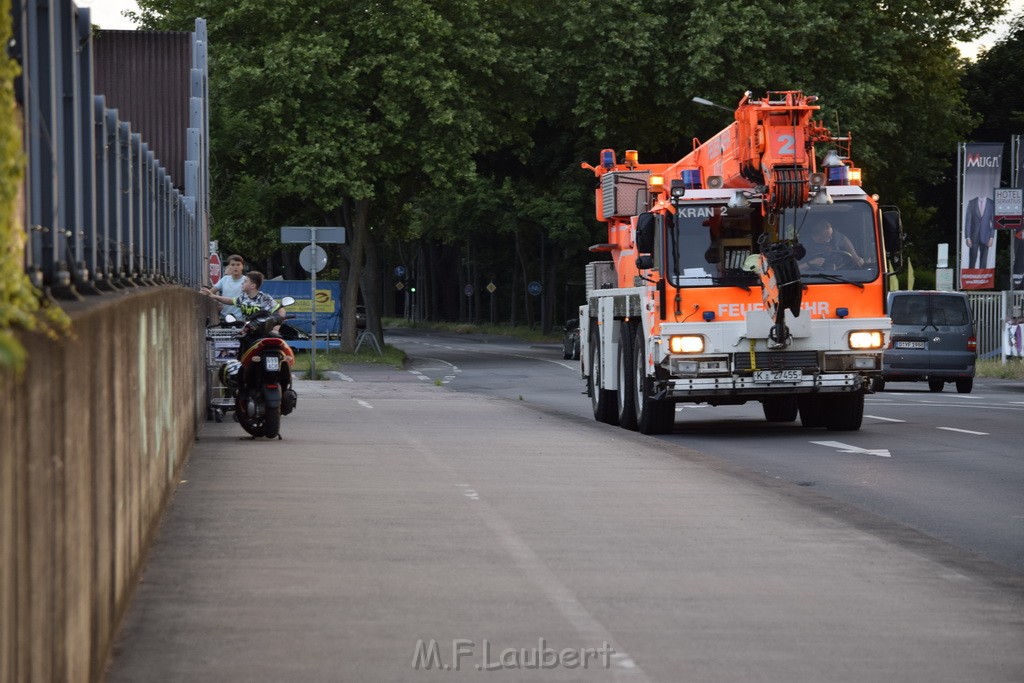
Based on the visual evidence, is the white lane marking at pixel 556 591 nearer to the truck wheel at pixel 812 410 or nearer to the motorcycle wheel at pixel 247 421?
the motorcycle wheel at pixel 247 421

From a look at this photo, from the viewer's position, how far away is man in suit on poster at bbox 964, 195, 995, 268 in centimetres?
3894

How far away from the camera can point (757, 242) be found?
18984 millimetres

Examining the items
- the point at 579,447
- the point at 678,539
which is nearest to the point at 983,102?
the point at 579,447

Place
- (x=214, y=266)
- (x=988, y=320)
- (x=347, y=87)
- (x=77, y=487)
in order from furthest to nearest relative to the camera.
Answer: (x=347, y=87)
(x=988, y=320)
(x=214, y=266)
(x=77, y=487)

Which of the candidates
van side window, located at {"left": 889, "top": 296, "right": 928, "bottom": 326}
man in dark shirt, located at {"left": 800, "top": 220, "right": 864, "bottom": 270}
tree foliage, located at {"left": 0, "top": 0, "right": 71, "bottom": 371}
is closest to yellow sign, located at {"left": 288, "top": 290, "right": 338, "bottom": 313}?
van side window, located at {"left": 889, "top": 296, "right": 928, "bottom": 326}

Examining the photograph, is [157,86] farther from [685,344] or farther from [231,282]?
[685,344]

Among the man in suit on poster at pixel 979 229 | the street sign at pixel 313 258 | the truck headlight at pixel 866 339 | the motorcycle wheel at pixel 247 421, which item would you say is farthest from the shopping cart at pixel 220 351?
the man in suit on poster at pixel 979 229

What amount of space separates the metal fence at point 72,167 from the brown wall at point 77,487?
217mm

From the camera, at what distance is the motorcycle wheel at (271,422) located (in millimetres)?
16406

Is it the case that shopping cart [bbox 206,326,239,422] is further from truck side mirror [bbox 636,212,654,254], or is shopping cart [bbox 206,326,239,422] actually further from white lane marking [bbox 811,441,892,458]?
white lane marking [bbox 811,441,892,458]

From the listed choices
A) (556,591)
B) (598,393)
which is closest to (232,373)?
(598,393)

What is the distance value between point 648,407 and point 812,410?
8.06ft

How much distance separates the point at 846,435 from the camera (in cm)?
1941

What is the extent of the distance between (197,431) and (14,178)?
12.6 metres
